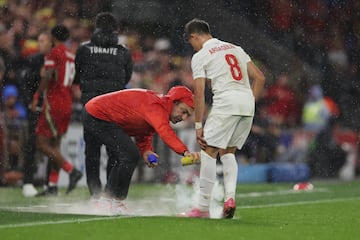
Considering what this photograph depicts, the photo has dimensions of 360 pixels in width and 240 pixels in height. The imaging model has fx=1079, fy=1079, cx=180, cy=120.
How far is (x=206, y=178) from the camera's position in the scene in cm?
1066

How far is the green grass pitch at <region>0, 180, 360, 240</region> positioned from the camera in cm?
888

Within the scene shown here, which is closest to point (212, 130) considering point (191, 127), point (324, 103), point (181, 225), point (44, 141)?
point (181, 225)

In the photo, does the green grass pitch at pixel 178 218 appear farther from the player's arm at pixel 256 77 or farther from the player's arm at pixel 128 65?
the player's arm at pixel 128 65

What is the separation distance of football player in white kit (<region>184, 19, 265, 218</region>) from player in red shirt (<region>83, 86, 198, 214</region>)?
325mm

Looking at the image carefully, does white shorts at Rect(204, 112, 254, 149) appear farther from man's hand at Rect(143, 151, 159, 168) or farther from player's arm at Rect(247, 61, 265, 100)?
man's hand at Rect(143, 151, 159, 168)

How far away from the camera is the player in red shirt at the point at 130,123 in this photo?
1030cm

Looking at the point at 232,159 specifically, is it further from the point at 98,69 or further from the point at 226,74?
the point at 98,69

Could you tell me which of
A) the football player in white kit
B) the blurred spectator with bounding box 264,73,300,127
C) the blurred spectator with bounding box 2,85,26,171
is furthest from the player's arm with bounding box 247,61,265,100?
the blurred spectator with bounding box 264,73,300,127

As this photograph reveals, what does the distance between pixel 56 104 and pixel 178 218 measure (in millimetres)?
5013

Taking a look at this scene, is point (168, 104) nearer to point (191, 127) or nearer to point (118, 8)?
point (191, 127)

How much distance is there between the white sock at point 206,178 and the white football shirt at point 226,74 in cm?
49

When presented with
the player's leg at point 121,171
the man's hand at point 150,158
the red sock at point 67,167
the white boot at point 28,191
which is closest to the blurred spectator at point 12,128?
the white boot at point 28,191

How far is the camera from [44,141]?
15109 millimetres

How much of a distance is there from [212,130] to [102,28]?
9.23 ft
